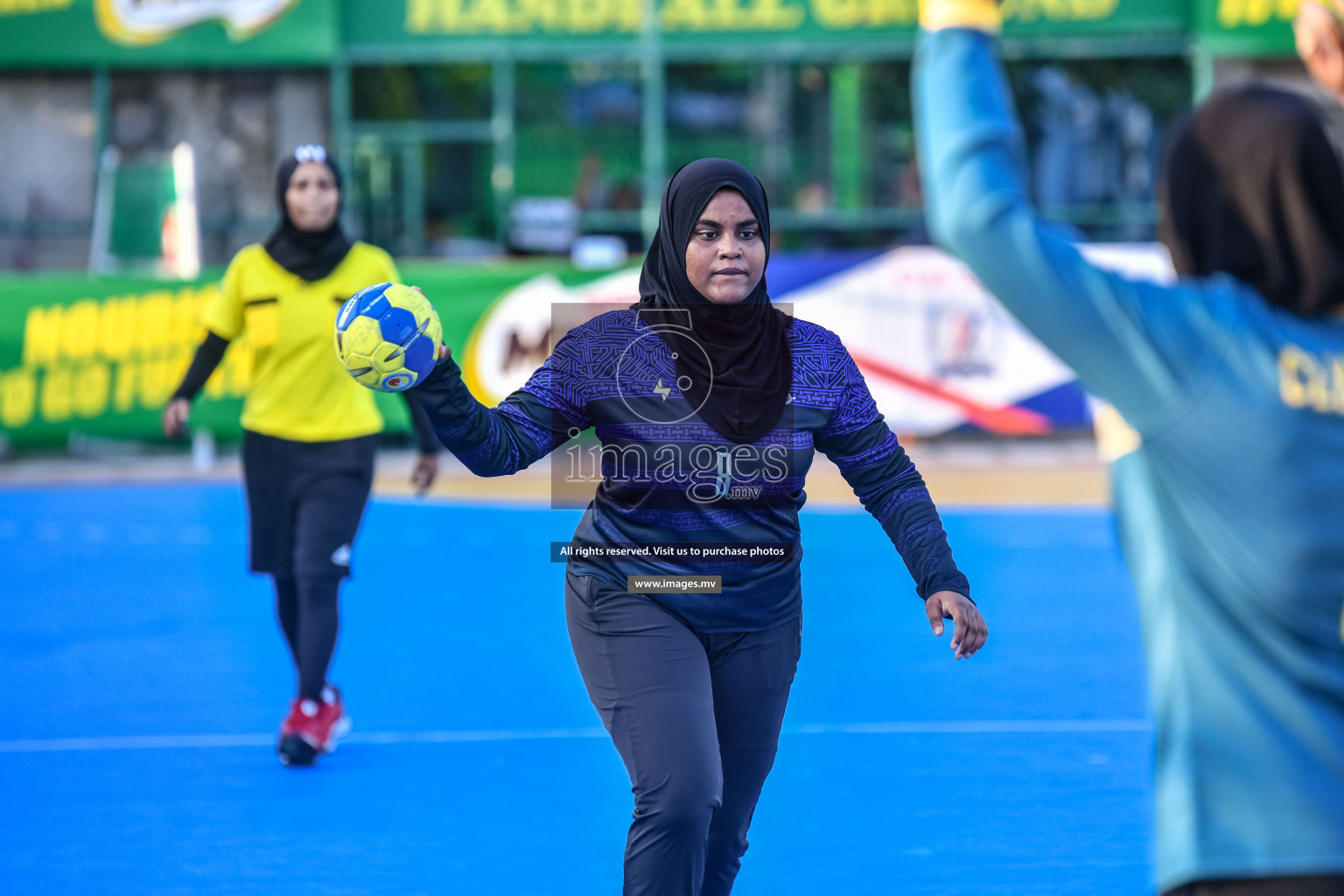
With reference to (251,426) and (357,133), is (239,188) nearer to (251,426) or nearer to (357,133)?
(357,133)

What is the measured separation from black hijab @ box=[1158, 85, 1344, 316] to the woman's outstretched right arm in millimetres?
1605

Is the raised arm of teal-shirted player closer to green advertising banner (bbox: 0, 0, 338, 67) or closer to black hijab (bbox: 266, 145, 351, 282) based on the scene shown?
black hijab (bbox: 266, 145, 351, 282)

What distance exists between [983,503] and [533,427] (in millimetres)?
9301

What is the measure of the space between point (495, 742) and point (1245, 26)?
49.2ft

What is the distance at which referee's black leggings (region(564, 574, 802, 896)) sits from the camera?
3303 millimetres

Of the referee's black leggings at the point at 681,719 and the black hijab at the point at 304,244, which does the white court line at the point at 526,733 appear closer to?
the black hijab at the point at 304,244

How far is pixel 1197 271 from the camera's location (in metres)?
2.15

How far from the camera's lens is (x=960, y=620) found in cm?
336

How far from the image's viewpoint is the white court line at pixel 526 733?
6.30 metres

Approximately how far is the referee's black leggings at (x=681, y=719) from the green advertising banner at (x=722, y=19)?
1550cm

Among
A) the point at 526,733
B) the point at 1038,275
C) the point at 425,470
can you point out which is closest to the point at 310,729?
the point at 526,733

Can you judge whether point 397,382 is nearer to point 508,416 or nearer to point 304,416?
point 508,416

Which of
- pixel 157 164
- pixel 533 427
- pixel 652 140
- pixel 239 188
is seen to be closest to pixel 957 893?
pixel 533 427

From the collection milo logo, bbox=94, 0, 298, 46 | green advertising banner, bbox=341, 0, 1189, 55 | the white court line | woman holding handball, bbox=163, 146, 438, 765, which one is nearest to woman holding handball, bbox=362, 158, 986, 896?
woman holding handball, bbox=163, 146, 438, 765
